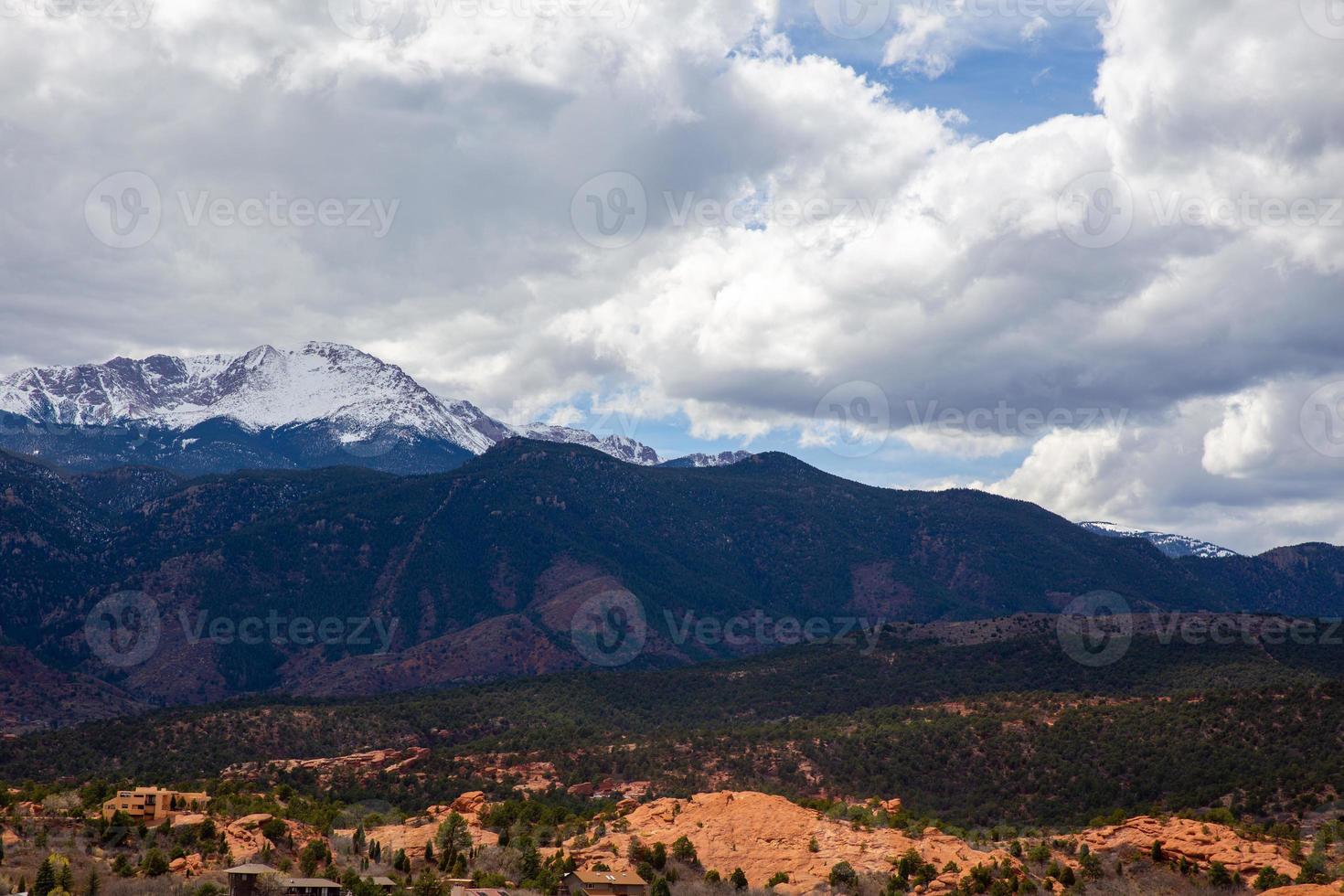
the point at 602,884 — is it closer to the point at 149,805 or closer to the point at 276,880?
the point at 276,880

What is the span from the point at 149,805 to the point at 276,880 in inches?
992

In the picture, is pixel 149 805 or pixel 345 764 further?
pixel 345 764

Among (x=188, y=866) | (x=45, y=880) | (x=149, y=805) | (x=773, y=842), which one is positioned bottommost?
(x=188, y=866)

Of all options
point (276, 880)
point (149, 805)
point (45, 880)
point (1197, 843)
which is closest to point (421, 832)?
point (149, 805)

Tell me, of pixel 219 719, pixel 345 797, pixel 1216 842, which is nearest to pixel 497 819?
pixel 345 797

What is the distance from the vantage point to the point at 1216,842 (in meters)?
99.4

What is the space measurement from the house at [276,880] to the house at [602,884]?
1640cm

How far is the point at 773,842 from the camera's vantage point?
4247 inches

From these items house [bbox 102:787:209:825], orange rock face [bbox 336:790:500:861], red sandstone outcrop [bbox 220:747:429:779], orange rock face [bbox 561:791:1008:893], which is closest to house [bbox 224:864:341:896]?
orange rock face [bbox 336:790:500:861]

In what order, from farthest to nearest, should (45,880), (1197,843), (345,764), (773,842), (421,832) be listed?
(345,764) → (421,832) → (773,842) → (1197,843) → (45,880)

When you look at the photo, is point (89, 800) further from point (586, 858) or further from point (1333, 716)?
point (1333, 716)

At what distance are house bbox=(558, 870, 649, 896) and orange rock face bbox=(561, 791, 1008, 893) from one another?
4.48 metres

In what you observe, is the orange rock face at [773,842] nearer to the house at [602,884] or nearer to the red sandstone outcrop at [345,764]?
the house at [602,884]

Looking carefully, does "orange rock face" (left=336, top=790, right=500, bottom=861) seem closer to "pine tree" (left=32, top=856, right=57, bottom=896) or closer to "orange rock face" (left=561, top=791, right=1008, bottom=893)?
"orange rock face" (left=561, top=791, right=1008, bottom=893)
